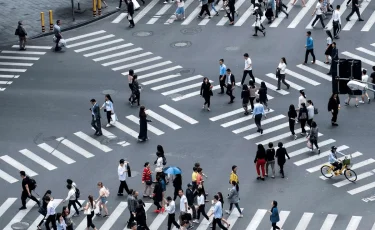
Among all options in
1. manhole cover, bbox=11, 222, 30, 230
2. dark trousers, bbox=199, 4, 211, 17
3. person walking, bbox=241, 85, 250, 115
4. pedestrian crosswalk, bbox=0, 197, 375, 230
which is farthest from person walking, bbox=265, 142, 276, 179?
dark trousers, bbox=199, 4, 211, 17

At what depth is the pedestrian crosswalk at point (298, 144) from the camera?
4810 centimetres

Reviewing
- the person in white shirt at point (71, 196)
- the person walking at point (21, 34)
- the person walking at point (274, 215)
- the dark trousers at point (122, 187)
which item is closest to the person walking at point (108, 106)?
the dark trousers at point (122, 187)

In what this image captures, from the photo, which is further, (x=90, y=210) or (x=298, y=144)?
(x=298, y=144)

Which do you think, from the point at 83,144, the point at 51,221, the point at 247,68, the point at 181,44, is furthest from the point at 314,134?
the point at 181,44

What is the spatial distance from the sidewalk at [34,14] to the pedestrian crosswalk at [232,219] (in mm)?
19750

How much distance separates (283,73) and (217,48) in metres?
6.52

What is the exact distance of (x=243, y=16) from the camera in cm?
6600

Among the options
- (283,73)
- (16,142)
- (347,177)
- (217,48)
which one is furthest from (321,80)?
(16,142)

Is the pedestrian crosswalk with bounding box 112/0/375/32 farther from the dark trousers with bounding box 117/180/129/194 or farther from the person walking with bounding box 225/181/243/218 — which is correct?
the person walking with bounding box 225/181/243/218

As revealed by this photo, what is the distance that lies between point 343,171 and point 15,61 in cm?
2113

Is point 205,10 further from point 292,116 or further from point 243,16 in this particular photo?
point 292,116

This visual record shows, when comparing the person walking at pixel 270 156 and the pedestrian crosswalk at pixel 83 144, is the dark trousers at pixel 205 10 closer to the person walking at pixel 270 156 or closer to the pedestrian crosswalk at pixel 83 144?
the pedestrian crosswalk at pixel 83 144

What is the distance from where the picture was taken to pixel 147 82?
2301 inches

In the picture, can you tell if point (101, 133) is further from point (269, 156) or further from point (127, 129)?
point (269, 156)
